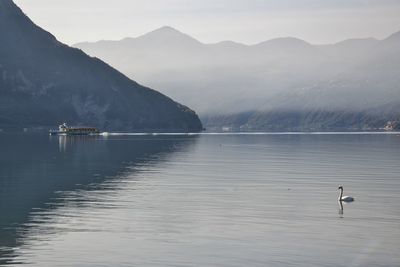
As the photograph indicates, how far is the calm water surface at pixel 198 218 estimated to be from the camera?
53.3 metres

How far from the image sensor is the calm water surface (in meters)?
53.3

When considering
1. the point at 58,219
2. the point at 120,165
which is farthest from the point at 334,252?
the point at 120,165

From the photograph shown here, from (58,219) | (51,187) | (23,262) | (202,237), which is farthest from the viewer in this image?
(51,187)

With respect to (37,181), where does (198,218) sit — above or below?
below

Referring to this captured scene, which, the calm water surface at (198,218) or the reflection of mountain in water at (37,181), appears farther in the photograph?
the reflection of mountain in water at (37,181)

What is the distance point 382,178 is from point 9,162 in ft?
249

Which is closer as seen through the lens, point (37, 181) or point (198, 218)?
point (198, 218)

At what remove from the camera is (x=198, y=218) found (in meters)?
70.5

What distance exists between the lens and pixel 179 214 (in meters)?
73.4

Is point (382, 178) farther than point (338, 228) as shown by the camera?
Yes

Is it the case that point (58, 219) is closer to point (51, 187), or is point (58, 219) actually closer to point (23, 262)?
point (23, 262)

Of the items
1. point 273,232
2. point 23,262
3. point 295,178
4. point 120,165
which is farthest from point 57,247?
point 120,165

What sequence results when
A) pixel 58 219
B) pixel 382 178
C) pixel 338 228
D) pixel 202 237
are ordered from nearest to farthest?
pixel 202 237 → pixel 338 228 → pixel 58 219 → pixel 382 178

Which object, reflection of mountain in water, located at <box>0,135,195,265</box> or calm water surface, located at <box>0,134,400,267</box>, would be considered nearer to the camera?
calm water surface, located at <box>0,134,400,267</box>
